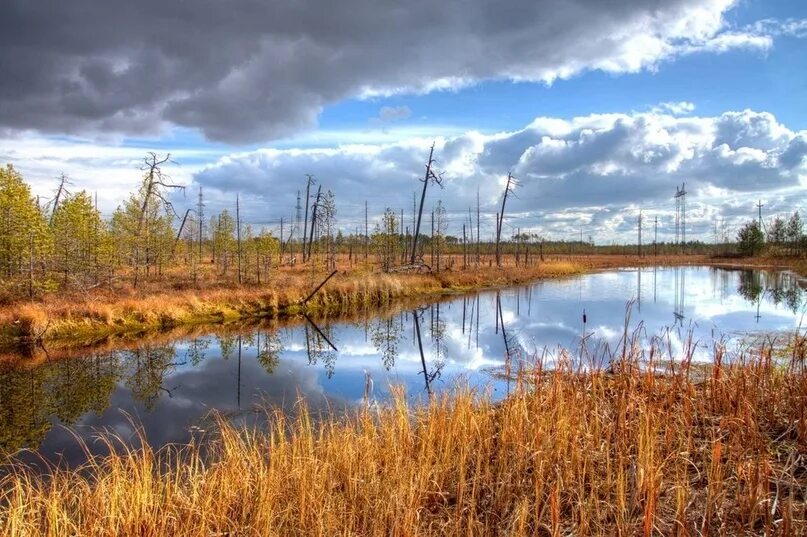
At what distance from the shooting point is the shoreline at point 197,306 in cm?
1870

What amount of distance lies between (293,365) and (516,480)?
38.0 ft

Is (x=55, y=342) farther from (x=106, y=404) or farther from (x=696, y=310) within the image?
(x=696, y=310)

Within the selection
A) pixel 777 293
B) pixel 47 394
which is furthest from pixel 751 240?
pixel 47 394

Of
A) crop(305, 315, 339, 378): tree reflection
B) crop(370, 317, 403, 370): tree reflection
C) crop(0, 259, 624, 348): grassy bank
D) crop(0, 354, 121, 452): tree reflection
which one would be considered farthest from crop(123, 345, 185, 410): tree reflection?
crop(370, 317, 403, 370): tree reflection

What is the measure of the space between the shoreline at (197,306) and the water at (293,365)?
245cm

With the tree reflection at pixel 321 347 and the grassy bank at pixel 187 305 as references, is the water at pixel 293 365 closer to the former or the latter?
the tree reflection at pixel 321 347

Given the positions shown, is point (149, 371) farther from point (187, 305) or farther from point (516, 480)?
point (516, 480)

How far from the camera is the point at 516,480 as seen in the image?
17.0ft

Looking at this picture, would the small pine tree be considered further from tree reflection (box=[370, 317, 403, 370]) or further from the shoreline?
tree reflection (box=[370, 317, 403, 370])

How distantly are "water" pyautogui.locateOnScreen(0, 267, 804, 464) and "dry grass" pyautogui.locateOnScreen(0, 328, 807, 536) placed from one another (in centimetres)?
113

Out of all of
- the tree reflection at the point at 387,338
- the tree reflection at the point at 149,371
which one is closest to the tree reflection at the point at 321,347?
the tree reflection at the point at 387,338

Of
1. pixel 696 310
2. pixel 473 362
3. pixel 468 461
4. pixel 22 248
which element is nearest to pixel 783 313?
pixel 696 310

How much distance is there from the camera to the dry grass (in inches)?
164

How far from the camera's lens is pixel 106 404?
12.0 meters
